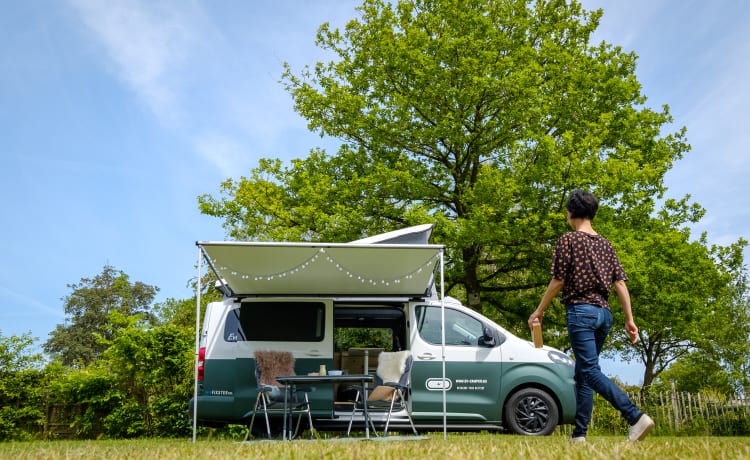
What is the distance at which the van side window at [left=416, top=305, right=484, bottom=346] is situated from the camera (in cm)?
919

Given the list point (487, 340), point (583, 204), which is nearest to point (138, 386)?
point (487, 340)

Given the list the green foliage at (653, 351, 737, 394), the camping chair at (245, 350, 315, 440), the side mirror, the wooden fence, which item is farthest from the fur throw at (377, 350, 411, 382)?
the green foliage at (653, 351, 737, 394)

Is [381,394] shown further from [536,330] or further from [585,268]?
[585,268]

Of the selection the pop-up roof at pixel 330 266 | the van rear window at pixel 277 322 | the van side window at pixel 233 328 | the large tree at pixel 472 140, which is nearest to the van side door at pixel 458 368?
the pop-up roof at pixel 330 266

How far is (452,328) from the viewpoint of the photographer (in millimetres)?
9242

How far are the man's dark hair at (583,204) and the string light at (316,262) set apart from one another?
2.65m

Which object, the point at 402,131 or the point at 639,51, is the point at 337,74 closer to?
the point at 402,131

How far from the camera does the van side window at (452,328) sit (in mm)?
9188

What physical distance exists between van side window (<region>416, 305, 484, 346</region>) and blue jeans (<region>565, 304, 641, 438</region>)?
4114 mm

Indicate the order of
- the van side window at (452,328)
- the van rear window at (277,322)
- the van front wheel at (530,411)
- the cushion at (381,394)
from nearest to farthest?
the cushion at (381,394) < the van front wheel at (530,411) < the van rear window at (277,322) < the van side window at (452,328)

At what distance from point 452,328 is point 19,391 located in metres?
8.11

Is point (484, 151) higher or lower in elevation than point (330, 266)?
higher

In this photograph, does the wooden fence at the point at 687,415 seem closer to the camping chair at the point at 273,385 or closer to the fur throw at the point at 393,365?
the fur throw at the point at 393,365

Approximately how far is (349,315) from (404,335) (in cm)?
86
